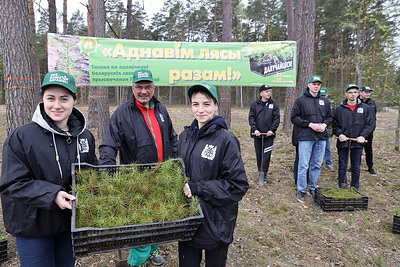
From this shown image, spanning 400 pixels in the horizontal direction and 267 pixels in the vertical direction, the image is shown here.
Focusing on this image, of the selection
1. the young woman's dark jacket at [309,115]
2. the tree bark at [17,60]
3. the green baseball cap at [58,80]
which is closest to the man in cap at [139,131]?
the green baseball cap at [58,80]

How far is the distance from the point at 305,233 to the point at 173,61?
5.19 m

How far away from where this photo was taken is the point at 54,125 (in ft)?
6.23

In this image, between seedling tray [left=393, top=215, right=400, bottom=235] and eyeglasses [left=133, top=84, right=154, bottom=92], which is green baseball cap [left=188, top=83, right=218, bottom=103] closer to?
eyeglasses [left=133, top=84, right=154, bottom=92]

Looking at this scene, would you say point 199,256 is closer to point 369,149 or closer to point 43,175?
point 43,175

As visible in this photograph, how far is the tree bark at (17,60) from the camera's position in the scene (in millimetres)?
3622

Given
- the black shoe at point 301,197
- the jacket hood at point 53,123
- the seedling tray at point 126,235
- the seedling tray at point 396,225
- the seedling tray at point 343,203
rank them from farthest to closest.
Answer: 1. the black shoe at point 301,197
2. the seedling tray at point 343,203
3. the seedling tray at point 396,225
4. the jacket hood at point 53,123
5. the seedling tray at point 126,235

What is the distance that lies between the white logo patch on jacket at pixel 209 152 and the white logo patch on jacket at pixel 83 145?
2.99 feet

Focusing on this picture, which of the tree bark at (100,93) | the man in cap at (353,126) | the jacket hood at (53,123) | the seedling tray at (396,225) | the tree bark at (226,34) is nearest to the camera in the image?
the jacket hood at (53,123)

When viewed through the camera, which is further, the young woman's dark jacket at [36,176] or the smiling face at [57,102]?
the smiling face at [57,102]

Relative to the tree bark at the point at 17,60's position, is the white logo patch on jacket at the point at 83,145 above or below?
below

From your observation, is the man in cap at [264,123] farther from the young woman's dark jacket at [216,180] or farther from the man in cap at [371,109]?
the young woman's dark jacket at [216,180]

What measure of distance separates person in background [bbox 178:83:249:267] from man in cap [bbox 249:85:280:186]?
3.67 metres

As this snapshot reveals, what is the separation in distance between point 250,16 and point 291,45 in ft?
72.6

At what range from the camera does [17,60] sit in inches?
144
